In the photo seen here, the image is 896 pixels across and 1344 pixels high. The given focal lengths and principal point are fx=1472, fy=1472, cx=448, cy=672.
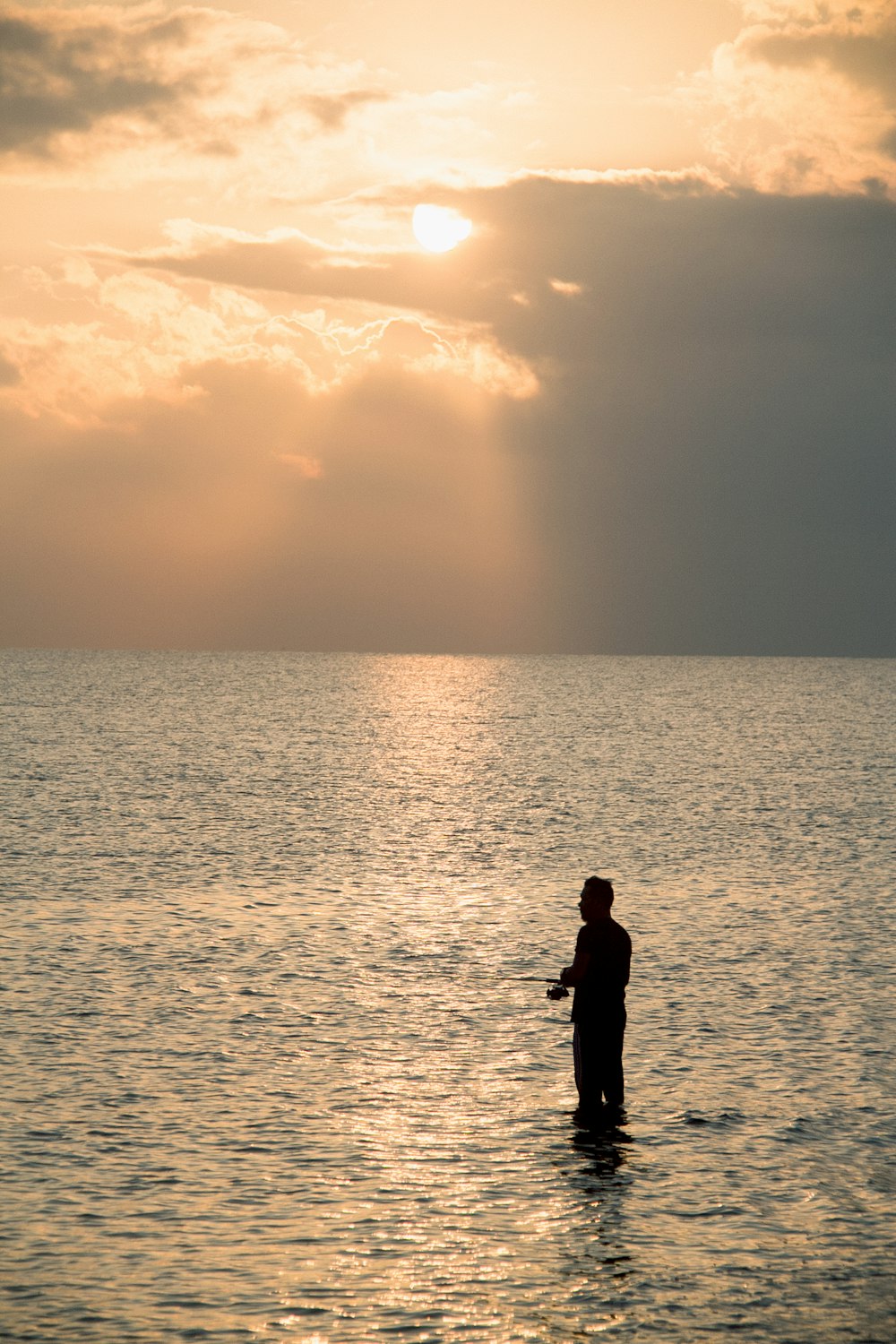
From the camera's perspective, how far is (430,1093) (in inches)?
727

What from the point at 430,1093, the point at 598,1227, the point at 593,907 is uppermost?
the point at 593,907

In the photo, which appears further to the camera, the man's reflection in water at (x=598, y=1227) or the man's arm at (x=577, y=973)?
the man's arm at (x=577, y=973)

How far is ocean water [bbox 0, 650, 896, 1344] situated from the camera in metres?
12.4

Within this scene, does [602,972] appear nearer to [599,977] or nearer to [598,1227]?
[599,977]

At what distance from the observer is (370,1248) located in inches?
523

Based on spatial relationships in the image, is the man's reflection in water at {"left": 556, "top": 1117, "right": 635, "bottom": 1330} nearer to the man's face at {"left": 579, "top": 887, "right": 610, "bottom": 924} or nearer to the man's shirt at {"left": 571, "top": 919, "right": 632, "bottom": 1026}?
the man's shirt at {"left": 571, "top": 919, "right": 632, "bottom": 1026}

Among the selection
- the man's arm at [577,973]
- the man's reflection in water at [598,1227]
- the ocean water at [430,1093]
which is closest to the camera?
the man's reflection in water at [598,1227]

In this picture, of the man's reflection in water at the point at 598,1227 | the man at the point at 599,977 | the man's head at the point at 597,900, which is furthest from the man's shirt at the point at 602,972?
the man's reflection in water at the point at 598,1227

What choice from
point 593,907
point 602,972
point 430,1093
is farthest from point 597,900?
point 430,1093

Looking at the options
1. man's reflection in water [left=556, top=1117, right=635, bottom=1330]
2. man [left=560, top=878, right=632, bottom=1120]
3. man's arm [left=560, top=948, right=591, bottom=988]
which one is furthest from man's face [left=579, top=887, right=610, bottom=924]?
man's reflection in water [left=556, top=1117, right=635, bottom=1330]

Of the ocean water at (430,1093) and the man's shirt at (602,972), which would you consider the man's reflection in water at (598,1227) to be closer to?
the ocean water at (430,1093)

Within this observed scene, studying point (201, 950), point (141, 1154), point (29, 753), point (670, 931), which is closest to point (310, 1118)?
point (141, 1154)

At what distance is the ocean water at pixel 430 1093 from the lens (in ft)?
40.7

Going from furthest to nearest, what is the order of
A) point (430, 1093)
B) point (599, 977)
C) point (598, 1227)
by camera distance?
point (430, 1093), point (599, 977), point (598, 1227)
